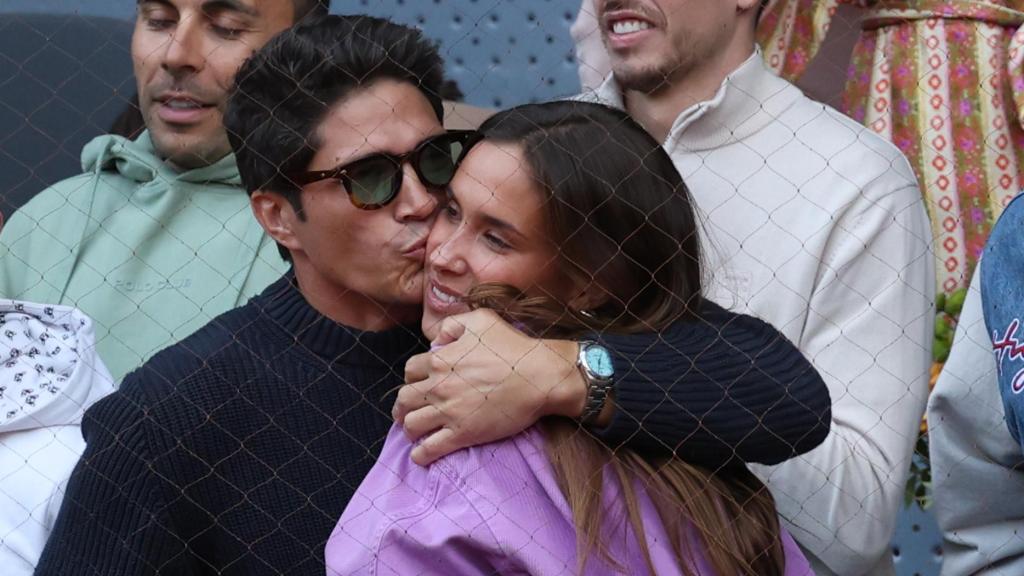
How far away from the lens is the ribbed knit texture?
1800 mm

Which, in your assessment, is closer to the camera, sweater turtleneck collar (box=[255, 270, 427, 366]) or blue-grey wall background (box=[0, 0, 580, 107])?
sweater turtleneck collar (box=[255, 270, 427, 366])

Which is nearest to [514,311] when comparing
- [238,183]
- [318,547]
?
[318,547]

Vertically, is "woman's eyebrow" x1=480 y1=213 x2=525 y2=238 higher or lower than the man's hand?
higher

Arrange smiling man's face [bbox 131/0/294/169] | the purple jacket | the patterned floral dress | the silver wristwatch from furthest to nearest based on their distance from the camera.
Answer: the patterned floral dress
smiling man's face [bbox 131/0/294/169]
the silver wristwatch
the purple jacket

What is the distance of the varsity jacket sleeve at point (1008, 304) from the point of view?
1823 mm

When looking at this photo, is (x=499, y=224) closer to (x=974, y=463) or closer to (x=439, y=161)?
(x=439, y=161)

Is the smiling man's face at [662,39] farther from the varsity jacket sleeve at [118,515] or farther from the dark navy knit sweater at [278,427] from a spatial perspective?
the varsity jacket sleeve at [118,515]

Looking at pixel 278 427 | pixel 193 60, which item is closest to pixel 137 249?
pixel 193 60

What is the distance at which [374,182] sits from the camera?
1.88 meters

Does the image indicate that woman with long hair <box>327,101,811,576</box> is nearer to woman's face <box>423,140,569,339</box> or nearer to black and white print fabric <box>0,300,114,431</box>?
woman's face <box>423,140,569,339</box>

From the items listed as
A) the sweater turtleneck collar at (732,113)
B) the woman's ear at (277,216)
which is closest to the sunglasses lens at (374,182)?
the woman's ear at (277,216)

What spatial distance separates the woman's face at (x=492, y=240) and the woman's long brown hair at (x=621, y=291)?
0.01 metres

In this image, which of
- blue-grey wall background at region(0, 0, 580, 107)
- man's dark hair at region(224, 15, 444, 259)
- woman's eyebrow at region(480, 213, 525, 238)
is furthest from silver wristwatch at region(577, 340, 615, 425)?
blue-grey wall background at region(0, 0, 580, 107)

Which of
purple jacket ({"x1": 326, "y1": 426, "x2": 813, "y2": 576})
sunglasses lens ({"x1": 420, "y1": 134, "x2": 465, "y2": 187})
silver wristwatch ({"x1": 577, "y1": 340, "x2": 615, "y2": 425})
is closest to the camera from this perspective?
purple jacket ({"x1": 326, "y1": 426, "x2": 813, "y2": 576})
